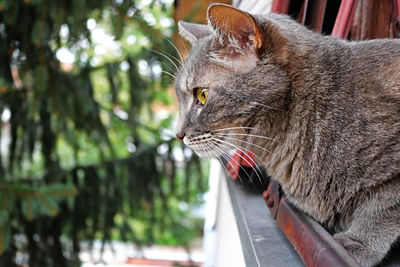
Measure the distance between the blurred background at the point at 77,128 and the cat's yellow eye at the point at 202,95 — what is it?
1.08 meters

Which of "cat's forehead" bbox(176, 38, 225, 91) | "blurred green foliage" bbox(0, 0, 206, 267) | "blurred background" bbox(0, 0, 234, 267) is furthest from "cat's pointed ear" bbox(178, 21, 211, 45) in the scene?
"blurred green foliage" bbox(0, 0, 206, 267)

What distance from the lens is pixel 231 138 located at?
3.66ft

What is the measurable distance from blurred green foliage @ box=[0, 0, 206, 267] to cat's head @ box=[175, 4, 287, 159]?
117 centimetres

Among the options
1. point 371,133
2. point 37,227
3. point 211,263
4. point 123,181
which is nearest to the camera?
point 371,133

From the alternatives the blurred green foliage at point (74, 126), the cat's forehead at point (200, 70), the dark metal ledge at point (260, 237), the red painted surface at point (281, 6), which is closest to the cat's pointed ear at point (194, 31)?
the cat's forehead at point (200, 70)

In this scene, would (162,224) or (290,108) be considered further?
(162,224)

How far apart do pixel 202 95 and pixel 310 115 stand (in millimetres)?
332

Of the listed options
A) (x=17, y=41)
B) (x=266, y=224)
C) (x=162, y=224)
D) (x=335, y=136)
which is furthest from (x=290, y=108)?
(x=162, y=224)

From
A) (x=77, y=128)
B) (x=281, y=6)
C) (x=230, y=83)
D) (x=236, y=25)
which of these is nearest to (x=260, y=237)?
(x=230, y=83)

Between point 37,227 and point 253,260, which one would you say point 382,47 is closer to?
point 253,260

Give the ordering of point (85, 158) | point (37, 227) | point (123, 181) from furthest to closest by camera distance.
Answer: point (85, 158), point (123, 181), point (37, 227)

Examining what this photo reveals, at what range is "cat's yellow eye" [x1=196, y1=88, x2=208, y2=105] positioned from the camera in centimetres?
117

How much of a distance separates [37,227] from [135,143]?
3.08ft

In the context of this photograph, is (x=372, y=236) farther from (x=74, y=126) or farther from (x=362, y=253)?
(x=74, y=126)
